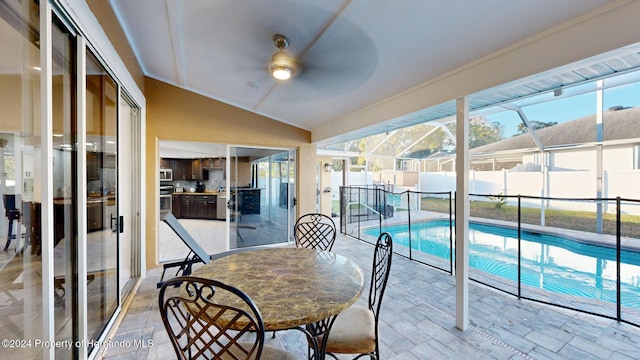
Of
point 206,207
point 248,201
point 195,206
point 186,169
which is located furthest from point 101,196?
point 186,169

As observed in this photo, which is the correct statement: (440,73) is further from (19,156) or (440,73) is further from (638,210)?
(638,210)

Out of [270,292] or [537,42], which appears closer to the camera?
[270,292]

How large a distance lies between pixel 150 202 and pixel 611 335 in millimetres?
5545

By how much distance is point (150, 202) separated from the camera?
376cm

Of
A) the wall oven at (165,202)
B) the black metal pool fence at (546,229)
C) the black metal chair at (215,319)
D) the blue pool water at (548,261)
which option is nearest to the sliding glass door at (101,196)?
the black metal chair at (215,319)

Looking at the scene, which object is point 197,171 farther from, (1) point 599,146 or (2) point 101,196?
(1) point 599,146

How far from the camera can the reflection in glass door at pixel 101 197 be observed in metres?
1.93

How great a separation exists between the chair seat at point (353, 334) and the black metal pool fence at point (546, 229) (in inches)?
94.1

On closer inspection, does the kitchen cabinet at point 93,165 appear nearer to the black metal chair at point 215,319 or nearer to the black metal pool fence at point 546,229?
the black metal chair at point 215,319

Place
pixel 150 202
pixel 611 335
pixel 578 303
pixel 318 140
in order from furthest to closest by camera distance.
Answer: pixel 318 140 < pixel 150 202 < pixel 578 303 < pixel 611 335

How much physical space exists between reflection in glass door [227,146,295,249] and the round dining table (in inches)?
107

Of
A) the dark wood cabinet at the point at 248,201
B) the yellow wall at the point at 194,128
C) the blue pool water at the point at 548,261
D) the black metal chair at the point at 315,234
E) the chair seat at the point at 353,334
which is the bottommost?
the blue pool water at the point at 548,261

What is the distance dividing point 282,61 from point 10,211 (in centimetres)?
194

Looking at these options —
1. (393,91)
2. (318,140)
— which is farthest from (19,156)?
(318,140)
